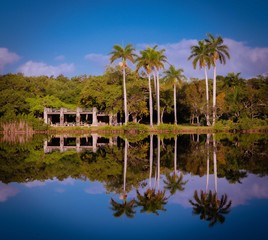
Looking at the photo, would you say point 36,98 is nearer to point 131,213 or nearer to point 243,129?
point 243,129

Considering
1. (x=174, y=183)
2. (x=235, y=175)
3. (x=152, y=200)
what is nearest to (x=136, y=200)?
(x=152, y=200)

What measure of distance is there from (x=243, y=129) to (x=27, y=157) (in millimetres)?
38441

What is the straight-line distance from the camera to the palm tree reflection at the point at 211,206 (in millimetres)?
10898

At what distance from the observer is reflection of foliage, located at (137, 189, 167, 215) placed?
12.0 metres

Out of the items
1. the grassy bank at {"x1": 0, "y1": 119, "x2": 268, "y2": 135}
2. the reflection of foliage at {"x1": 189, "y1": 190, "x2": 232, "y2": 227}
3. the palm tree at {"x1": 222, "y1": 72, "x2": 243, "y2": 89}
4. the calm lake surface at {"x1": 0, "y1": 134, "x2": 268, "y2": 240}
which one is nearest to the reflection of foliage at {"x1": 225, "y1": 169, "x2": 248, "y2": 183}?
the calm lake surface at {"x1": 0, "y1": 134, "x2": 268, "y2": 240}

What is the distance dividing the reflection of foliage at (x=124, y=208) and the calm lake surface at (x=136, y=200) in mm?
32

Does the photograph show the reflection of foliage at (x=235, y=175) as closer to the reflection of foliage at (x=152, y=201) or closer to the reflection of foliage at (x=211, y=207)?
the reflection of foliage at (x=211, y=207)

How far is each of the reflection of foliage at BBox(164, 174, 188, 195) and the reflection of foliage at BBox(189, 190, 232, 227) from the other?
115 centimetres

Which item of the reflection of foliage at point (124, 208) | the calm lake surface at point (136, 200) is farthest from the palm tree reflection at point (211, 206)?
the reflection of foliage at point (124, 208)

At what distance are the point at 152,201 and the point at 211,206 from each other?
2.07 metres

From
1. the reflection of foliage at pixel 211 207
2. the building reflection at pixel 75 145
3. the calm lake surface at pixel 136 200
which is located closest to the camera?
the calm lake surface at pixel 136 200

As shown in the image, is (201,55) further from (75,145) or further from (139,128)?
(75,145)

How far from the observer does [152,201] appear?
12945mm

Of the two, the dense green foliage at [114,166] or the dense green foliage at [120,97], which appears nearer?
the dense green foliage at [114,166]
